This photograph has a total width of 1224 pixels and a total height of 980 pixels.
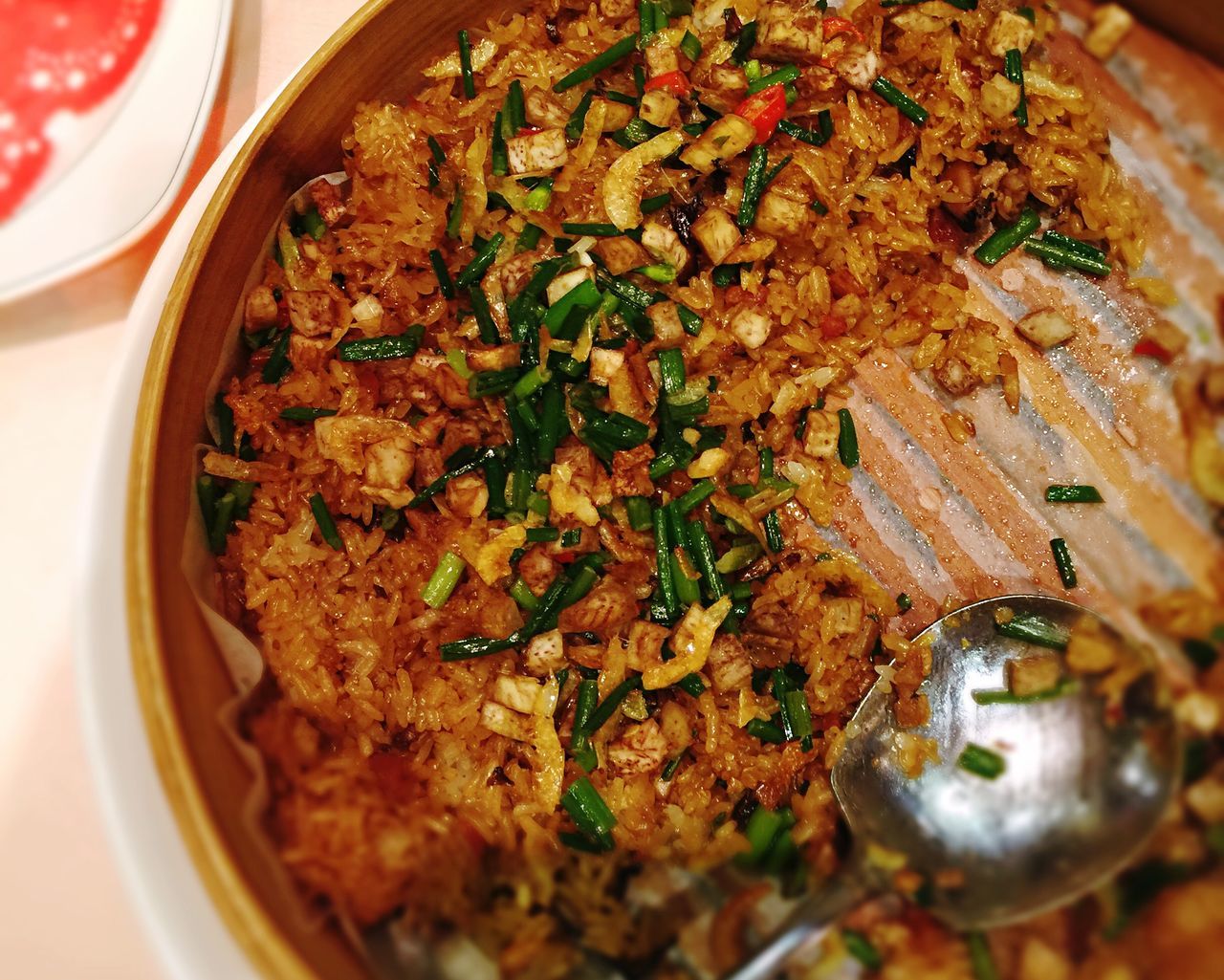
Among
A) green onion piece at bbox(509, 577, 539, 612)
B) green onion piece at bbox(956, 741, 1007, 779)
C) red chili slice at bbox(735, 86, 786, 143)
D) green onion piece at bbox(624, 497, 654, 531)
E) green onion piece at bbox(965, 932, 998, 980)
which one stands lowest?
green onion piece at bbox(509, 577, 539, 612)

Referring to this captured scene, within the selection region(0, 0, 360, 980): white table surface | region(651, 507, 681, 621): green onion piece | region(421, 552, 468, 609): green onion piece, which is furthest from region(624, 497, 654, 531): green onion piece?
region(0, 0, 360, 980): white table surface

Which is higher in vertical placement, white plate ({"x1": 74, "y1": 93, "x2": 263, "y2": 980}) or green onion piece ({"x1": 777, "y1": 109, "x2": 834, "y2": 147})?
green onion piece ({"x1": 777, "y1": 109, "x2": 834, "y2": 147})

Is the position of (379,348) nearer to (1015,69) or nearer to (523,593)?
(523,593)

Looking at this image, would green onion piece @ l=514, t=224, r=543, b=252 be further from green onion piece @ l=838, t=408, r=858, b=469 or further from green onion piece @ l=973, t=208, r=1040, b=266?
green onion piece @ l=973, t=208, r=1040, b=266

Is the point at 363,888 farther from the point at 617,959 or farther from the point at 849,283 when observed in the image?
the point at 849,283

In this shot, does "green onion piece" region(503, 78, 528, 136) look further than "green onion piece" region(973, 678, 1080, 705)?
Yes

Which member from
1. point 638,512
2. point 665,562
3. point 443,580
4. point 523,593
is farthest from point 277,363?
point 665,562

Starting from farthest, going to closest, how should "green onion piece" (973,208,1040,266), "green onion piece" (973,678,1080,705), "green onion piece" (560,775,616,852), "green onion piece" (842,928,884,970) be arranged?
"green onion piece" (973,208,1040,266) → "green onion piece" (560,775,616,852) → "green onion piece" (973,678,1080,705) → "green onion piece" (842,928,884,970)
